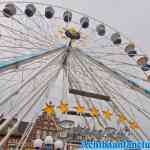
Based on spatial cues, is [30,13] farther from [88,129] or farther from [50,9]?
[88,129]

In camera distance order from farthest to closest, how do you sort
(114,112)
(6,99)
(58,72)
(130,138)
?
(58,72)
(114,112)
(130,138)
(6,99)

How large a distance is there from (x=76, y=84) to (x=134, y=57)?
10.9 ft

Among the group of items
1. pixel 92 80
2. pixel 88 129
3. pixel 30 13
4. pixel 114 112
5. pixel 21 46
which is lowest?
pixel 88 129

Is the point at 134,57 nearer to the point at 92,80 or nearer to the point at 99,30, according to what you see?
the point at 99,30

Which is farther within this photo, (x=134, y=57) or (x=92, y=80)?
(x=134, y=57)

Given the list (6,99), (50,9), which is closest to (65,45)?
(50,9)

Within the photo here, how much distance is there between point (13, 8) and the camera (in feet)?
57.5

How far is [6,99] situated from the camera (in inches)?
434

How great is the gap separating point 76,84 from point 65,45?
2089 millimetres

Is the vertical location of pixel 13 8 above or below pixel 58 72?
above

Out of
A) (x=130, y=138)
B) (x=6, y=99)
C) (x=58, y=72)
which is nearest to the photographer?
(x=6, y=99)

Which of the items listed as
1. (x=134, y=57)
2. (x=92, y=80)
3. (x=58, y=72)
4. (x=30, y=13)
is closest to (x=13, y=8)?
(x=30, y=13)

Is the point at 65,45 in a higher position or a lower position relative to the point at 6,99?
higher

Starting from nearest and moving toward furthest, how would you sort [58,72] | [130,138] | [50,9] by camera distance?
[130,138] → [58,72] → [50,9]
